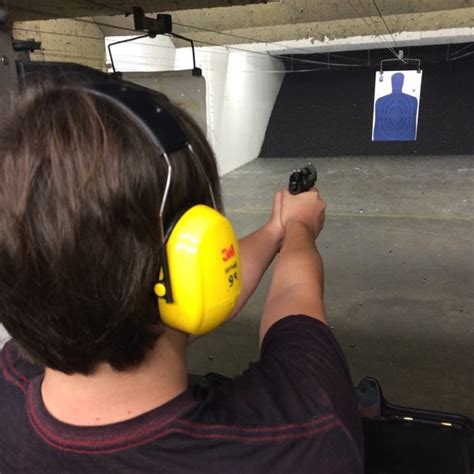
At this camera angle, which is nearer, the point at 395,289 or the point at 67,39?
the point at 395,289

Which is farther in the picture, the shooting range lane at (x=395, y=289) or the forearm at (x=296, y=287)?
the shooting range lane at (x=395, y=289)

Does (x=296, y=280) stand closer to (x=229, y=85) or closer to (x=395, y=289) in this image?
(x=395, y=289)

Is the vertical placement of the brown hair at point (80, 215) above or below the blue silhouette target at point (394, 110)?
above

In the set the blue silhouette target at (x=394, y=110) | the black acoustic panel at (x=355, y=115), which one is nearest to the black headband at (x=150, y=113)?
the blue silhouette target at (x=394, y=110)

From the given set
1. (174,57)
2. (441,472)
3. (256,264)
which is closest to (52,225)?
(256,264)

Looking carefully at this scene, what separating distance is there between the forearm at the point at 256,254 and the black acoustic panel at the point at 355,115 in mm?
6619

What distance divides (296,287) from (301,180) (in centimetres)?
36

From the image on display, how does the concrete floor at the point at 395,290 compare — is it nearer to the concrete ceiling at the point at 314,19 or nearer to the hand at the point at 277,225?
the hand at the point at 277,225

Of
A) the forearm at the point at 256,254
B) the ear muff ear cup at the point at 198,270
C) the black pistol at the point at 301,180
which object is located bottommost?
the forearm at the point at 256,254

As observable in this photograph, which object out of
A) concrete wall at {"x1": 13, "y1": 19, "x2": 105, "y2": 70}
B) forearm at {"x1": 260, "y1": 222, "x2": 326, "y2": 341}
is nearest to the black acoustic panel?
concrete wall at {"x1": 13, "y1": 19, "x2": 105, "y2": 70}

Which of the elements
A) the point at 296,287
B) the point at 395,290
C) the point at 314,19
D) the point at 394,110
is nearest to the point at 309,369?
the point at 296,287

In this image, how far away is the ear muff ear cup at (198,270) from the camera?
43 cm

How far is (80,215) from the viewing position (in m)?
0.39

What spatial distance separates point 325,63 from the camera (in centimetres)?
777
